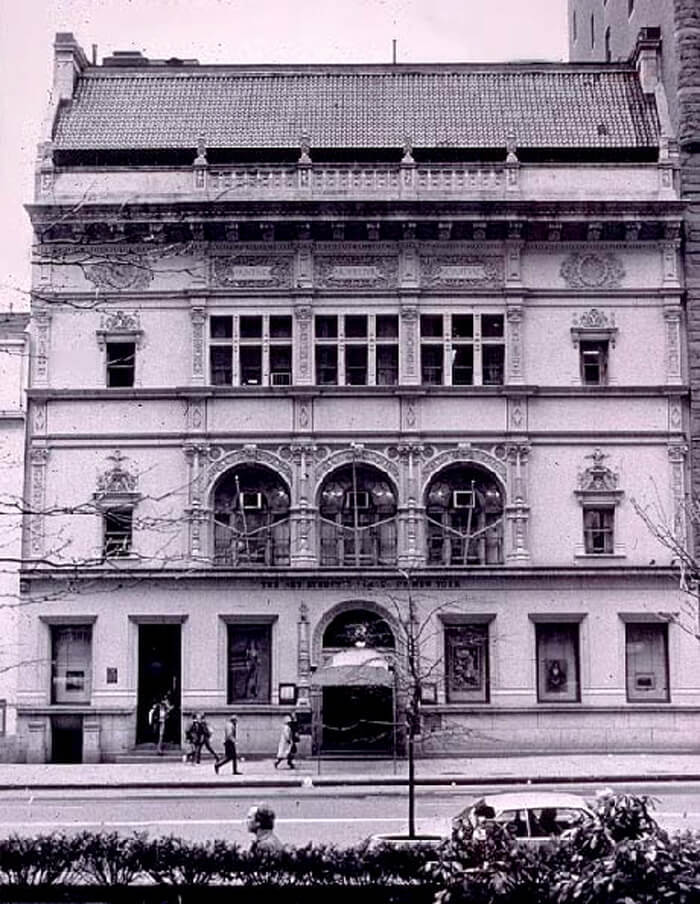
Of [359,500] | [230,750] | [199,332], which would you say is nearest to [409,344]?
[359,500]

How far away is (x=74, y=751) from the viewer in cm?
3666

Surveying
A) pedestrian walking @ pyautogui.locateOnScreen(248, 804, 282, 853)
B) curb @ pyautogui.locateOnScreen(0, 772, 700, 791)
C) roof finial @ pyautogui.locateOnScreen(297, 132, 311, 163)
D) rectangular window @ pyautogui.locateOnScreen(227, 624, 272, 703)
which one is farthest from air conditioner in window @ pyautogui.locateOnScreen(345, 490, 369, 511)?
pedestrian walking @ pyautogui.locateOnScreen(248, 804, 282, 853)

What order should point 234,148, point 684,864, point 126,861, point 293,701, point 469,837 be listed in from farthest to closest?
1. point 234,148
2. point 293,701
3. point 126,861
4. point 469,837
5. point 684,864

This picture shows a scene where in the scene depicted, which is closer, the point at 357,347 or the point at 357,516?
the point at 357,516

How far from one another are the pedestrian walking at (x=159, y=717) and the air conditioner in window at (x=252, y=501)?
5.34 meters

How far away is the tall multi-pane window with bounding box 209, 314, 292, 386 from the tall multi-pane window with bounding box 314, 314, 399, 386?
0.88 meters

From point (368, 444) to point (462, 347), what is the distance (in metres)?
3.67

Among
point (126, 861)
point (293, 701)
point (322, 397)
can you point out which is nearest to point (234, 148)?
point (322, 397)

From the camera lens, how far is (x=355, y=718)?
116ft

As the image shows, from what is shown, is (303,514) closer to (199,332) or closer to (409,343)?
(409,343)

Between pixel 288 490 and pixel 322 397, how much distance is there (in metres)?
2.62

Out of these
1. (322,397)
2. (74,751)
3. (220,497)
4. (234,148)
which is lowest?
(74,751)

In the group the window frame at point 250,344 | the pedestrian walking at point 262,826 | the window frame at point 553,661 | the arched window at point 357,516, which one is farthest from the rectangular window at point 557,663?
the pedestrian walking at point 262,826

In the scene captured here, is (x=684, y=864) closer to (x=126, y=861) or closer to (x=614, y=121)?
(x=126, y=861)
